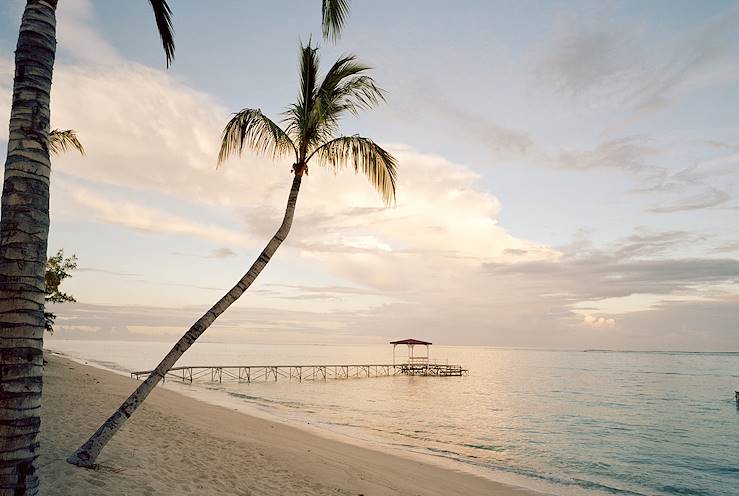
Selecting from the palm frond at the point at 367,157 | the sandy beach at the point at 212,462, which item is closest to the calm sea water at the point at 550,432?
the sandy beach at the point at 212,462

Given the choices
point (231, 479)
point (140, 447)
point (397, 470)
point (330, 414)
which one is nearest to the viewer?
point (231, 479)

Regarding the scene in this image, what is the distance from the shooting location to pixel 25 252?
13.2 ft

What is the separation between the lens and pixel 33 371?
4.04m

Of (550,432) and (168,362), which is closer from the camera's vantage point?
(168,362)

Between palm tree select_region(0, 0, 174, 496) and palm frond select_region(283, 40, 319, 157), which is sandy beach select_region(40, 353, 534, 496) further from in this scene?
palm frond select_region(283, 40, 319, 157)

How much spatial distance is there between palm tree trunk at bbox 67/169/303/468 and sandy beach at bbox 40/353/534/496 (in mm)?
320

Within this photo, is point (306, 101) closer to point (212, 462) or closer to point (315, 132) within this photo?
point (315, 132)

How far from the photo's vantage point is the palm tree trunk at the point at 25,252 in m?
3.85

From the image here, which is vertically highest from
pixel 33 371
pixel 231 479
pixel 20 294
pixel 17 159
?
pixel 17 159

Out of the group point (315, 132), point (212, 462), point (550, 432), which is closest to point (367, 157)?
point (315, 132)

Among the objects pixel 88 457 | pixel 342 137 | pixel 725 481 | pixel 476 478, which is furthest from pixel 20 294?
pixel 725 481

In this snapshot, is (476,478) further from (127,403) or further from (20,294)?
(20,294)

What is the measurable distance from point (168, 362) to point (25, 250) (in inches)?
154

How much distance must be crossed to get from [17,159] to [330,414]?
94.4 feet
